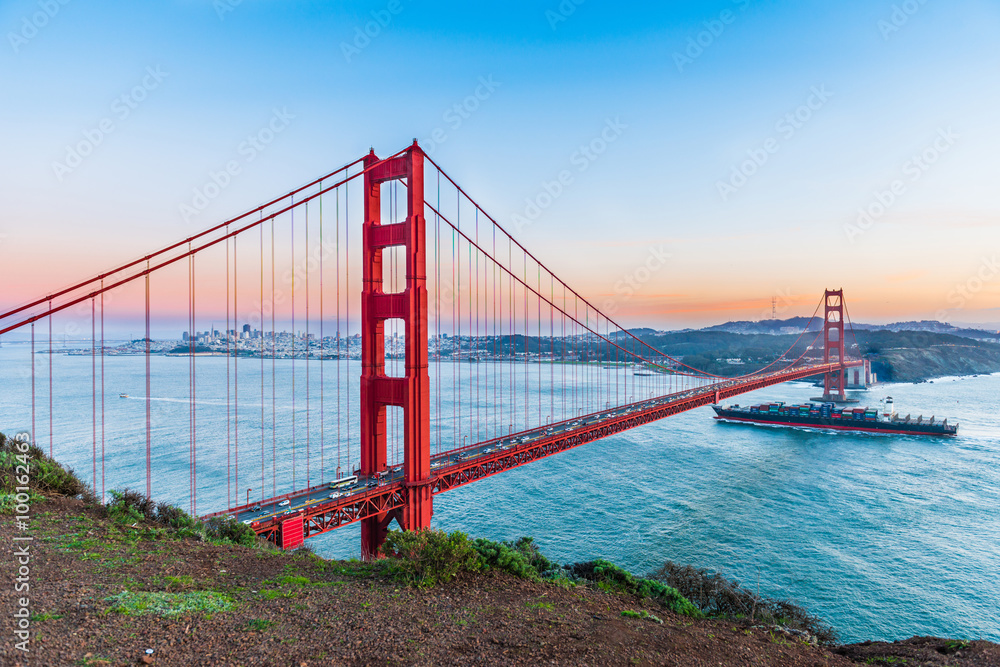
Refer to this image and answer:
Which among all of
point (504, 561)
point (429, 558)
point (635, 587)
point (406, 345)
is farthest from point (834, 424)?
point (429, 558)

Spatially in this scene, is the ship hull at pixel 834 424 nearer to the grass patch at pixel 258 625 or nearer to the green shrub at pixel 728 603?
the green shrub at pixel 728 603

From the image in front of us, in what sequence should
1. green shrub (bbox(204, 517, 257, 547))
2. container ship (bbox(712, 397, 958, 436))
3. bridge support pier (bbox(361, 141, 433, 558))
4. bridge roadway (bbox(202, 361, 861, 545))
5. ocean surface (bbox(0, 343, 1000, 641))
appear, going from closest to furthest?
1. green shrub (bbox(204, 517, 257, 547))
2. bridge roadway (bbox(202, 361, 861, 545))
3. bridge support pier (bbox(361, 141, 433, 558))
4. ocean surface (bbox(0, 343, 1000, 641))
5. container ship (bbox(712, 397, 958, 436))

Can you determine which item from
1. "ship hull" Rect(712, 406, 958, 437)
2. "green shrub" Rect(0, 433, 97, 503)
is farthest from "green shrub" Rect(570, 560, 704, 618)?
"ship hull" Rect(712, 406, 958, 437)

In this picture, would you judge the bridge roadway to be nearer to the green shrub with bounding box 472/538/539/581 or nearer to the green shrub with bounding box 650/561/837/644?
the green shrub with bounding box 472/538/539/581

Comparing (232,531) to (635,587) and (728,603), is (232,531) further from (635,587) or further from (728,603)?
(728,603)

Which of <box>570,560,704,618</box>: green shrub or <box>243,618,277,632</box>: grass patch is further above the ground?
<box>243,618,277,632</box>: grass patch

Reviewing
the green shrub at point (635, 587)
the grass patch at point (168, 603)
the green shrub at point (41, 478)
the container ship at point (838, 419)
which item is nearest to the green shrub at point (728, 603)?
the green shrub at point (635, 587)

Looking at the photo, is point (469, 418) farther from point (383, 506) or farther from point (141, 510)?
point (141, 510)
